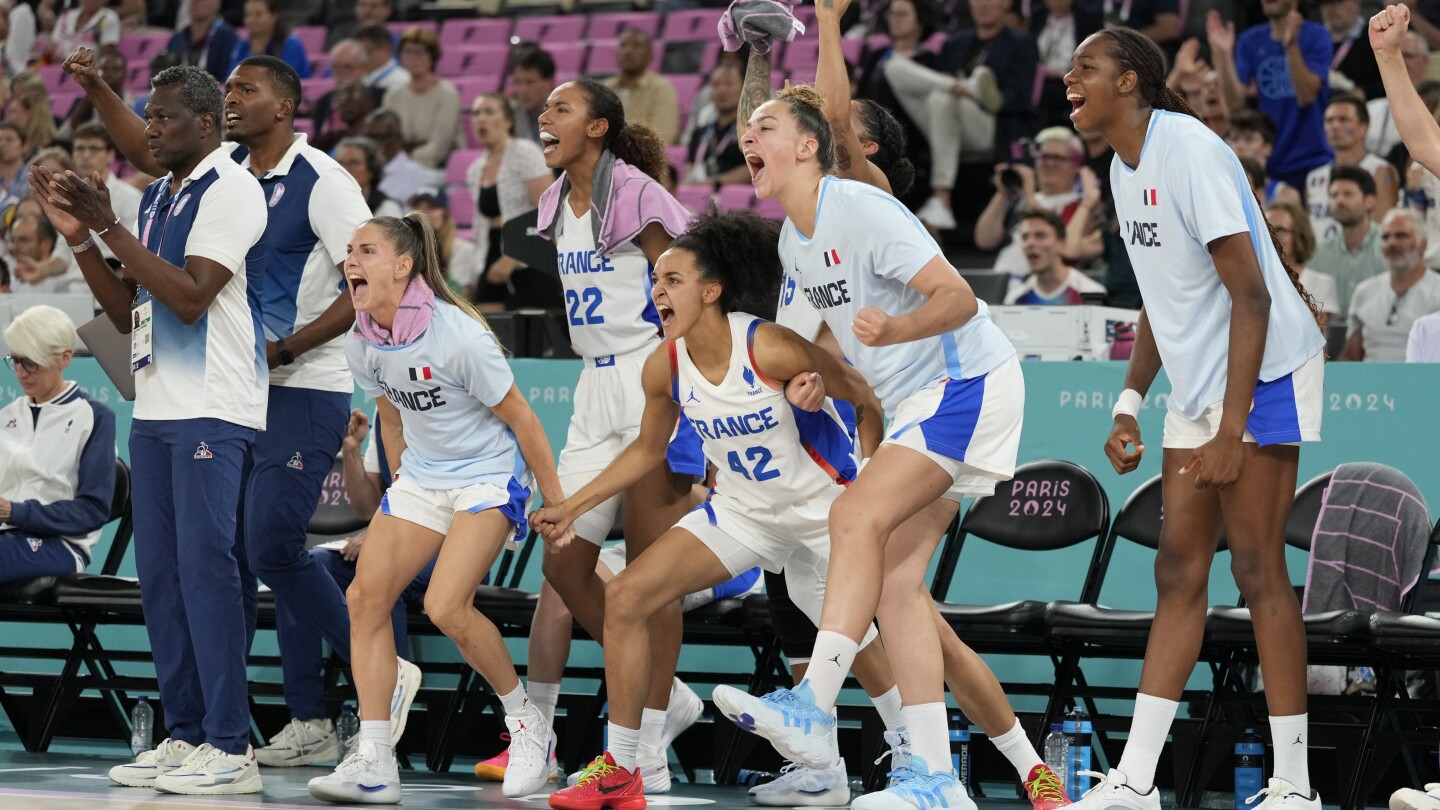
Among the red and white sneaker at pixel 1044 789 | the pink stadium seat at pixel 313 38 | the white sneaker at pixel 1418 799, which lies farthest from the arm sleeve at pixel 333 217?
the pink stadium seat at pixel 313 38

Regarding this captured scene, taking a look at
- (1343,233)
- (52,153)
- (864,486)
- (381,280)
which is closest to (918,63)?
(1343,233)

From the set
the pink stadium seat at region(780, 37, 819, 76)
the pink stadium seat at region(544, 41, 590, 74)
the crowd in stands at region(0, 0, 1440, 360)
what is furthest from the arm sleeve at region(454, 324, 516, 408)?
the pink stadium seat at region(544, 41, 590, 74)

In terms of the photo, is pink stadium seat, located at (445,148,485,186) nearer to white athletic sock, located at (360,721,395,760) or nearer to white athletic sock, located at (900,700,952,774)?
white athletic sock, located at (360,721,395,760)

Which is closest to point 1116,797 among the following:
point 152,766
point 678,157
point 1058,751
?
point 1058,751

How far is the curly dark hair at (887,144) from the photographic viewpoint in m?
5.22

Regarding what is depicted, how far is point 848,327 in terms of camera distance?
14.2ft

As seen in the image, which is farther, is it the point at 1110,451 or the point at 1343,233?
the point at 1343,233

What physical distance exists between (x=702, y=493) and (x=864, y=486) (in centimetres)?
170

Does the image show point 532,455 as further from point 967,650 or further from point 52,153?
point 52,153

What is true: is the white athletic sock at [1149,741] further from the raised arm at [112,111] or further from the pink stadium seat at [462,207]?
the pink stadium seat at [462,207]

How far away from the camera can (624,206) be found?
525 cm

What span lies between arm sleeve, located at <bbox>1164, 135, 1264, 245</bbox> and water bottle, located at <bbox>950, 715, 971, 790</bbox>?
1978 millimetres

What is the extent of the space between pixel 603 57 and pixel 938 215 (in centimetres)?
333

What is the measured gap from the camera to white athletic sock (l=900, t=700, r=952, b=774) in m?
4.15
